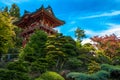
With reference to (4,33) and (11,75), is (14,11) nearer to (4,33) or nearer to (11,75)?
(4,33)

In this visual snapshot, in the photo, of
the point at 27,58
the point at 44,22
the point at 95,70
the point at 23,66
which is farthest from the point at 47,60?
the point at 44,22

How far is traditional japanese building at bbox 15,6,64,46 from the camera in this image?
36719 mm

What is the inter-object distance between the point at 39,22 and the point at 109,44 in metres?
11.2

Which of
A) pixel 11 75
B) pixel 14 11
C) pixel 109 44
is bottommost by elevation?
pixel 11 75

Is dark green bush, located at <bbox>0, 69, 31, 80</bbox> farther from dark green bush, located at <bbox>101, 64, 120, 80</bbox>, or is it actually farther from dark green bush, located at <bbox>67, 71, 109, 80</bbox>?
dark green bush, located at <bbox>101, 64, 120, 80</bbox>

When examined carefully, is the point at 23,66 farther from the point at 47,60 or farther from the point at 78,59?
the point at 78,59

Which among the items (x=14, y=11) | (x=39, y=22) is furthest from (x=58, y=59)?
(x=14, y=11)

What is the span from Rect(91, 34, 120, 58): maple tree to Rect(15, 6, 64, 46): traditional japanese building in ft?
22.5

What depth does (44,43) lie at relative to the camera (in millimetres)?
27422

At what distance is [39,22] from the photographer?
123ft

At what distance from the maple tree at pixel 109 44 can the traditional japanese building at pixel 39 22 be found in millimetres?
6869

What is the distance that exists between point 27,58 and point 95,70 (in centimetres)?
737

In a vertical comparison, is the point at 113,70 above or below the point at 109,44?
below

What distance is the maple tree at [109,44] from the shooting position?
109 ft
